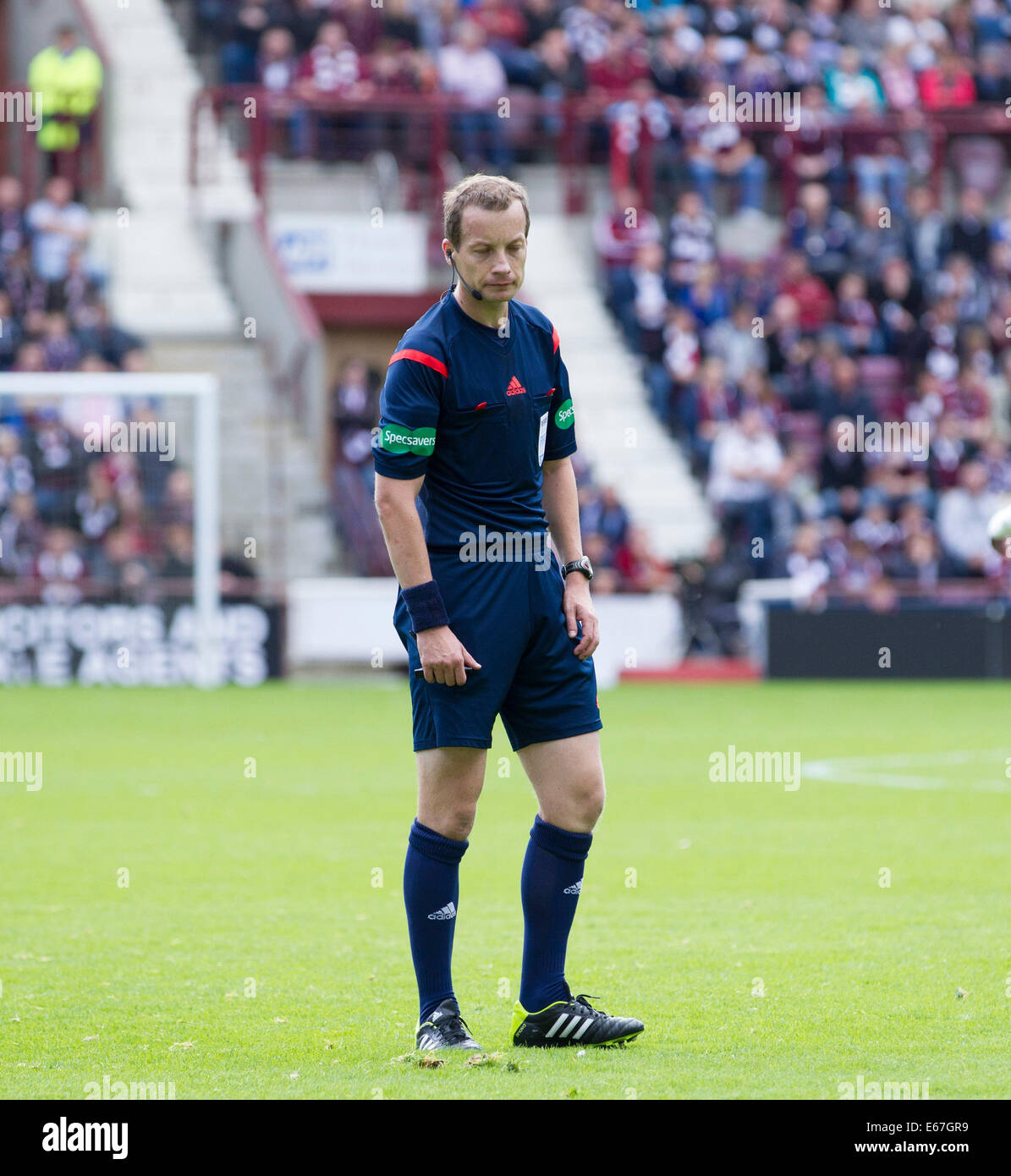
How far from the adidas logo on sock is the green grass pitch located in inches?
14.4

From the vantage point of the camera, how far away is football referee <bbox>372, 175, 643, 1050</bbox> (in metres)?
5.29

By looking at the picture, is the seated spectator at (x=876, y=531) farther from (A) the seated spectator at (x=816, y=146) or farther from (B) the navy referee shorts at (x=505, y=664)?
(B) the navy referee shorts at (x=505, y=664)

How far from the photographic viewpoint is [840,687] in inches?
811

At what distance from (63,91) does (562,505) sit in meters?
20.8

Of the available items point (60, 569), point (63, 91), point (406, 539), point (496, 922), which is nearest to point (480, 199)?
point (406, 539)

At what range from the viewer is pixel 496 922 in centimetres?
764

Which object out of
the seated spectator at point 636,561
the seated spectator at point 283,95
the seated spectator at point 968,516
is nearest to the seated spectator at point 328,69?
the seated spectator at point 283,95

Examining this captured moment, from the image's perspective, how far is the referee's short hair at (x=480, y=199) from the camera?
5.23 meters

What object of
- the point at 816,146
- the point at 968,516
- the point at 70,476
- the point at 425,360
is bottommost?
the point at 968,516

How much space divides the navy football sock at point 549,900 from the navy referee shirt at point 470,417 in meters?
0.86

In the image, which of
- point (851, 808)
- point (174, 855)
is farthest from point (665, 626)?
point (174, 855)

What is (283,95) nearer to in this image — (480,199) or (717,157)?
(717,157)

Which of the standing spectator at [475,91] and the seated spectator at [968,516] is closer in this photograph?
the seated spectator at [968,516]

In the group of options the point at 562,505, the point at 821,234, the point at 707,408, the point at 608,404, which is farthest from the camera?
the point at 821,234
